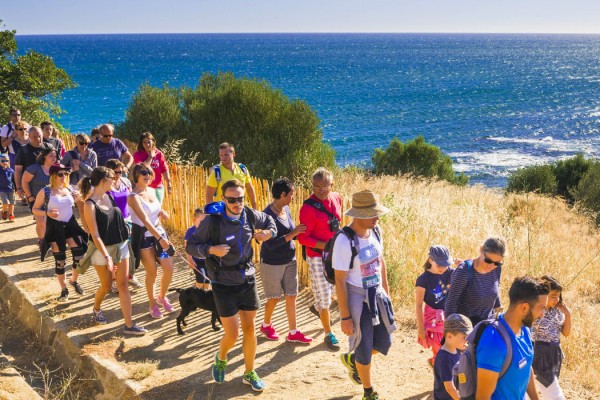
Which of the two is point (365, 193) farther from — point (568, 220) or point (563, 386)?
point (568, 220)

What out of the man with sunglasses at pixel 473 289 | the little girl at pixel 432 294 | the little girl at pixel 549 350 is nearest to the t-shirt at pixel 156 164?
the little girl at pixel 432 294

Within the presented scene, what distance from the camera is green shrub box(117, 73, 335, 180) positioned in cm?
1948

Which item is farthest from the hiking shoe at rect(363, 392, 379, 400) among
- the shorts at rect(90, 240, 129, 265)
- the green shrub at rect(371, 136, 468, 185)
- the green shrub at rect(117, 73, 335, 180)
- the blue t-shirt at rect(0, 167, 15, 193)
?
the green shrub at rect(371, 136, 468, 185)

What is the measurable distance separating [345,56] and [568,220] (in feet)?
531

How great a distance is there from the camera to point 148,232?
6449 millimetres

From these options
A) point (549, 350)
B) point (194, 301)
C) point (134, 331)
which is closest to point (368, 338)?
point (549, 350)

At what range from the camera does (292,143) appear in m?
20.0

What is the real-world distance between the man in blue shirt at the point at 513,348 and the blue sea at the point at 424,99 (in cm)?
3318

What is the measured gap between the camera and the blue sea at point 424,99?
49938 mm

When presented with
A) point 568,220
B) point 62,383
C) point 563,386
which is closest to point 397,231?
point 563,386

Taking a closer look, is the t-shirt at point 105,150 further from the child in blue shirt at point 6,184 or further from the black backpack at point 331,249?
the black backpack at point 331,249

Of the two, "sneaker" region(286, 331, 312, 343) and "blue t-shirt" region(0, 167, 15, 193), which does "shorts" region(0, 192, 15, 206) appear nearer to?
"blue t-shirt" region(0, 167, 15, 193)

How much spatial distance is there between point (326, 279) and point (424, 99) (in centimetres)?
8365

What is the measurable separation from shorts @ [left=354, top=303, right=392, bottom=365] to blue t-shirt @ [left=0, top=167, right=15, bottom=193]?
24.8 ft
